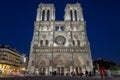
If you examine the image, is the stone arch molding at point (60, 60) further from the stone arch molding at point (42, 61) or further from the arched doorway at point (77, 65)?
the arched doorway at point (77, 65)

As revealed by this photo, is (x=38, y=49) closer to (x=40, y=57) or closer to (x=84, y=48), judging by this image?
(x=40, y=57)

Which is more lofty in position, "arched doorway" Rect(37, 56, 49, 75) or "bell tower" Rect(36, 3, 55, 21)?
"bell tower" Rect(36, 3, 55, 21)

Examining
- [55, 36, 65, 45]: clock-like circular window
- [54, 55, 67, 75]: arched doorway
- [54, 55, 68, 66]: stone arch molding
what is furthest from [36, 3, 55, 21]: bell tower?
[54, 55, 67, 75]: arched doorway

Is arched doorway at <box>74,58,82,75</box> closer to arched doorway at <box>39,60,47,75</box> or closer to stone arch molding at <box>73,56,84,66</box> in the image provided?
stone arch molding at <box>73,56,84,66</box>

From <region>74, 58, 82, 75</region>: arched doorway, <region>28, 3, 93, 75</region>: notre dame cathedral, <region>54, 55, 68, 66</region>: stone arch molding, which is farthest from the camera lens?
<region>54, 55, 68, 66</region>: stone arch molding

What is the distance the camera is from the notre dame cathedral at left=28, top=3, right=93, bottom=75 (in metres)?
42.5

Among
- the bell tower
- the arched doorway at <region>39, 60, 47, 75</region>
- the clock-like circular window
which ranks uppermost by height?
the bell tower

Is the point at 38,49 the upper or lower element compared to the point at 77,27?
lower

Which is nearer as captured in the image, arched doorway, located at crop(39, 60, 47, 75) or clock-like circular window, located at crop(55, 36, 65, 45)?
arched doorway, located at crop(39, 60, 47, 75)

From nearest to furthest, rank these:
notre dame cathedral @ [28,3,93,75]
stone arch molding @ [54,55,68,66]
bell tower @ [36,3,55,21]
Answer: notre dame cathedral @ [28,3,93,75]
stone arch molding @ [54,55,68,66]
bell tower @ [36,3,55,21]

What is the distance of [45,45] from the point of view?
46094 mm

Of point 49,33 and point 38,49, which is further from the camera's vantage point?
point 49,33

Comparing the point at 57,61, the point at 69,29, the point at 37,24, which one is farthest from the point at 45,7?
the point at 57,61

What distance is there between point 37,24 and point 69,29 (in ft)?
34.9
